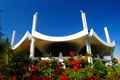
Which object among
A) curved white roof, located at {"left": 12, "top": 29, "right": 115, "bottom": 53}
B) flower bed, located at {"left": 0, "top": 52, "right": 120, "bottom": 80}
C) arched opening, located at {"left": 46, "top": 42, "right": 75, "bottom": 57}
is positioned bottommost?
flower bed, located at {"left": 0, "top": 52, "right": 120, "bottom": 80}

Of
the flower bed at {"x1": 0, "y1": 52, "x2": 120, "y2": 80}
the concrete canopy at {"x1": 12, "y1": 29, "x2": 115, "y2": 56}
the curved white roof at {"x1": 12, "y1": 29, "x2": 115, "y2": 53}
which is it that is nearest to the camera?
the flower bed at {"x1": 0, "y1": 52, "x2": 120, "y2": 80}

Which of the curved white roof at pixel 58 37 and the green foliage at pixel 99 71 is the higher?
the curved white roof at pixel 58 37

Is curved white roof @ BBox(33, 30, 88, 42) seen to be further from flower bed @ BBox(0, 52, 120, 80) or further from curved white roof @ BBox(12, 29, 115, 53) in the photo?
flower bed @ BBox(0, 52, 120, 80)

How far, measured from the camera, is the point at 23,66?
5.40 metres

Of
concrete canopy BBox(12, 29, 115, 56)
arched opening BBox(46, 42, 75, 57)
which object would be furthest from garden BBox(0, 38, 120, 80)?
arched opening BBox(46, 42, 75, 57)

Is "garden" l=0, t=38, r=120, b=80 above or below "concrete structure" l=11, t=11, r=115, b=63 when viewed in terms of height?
below

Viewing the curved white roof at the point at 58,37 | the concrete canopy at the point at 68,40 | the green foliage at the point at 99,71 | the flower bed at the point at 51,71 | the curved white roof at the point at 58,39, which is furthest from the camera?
the concrete canopy at the point at 68,40

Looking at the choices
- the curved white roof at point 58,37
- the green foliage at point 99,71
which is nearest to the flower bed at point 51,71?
the green foliage at point 99,71

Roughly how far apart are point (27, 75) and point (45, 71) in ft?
2.87

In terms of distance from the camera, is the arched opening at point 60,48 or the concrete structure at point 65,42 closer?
the concrete structure at point 65,42

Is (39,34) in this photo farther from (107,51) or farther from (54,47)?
(107,51)

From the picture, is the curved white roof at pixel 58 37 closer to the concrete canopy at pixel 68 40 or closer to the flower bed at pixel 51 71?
the concrete canopy at pixel 68 40

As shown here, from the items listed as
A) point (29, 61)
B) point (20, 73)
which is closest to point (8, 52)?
point (29, 61)

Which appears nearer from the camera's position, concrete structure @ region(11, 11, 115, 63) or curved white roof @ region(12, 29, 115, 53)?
curved white roof @ region(12, 29, 115, 53)
